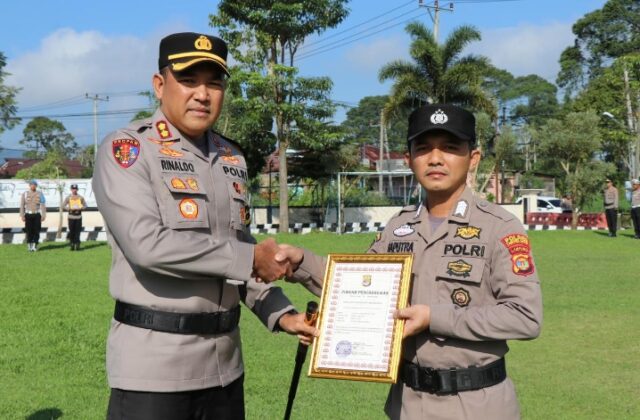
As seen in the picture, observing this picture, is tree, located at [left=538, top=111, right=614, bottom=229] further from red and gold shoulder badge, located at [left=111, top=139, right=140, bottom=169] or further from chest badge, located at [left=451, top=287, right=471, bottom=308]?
red and gold shoulder badge, located at [left=111, top=139, right=140, bottom=169]

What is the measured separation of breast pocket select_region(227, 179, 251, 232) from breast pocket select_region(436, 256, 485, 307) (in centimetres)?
82

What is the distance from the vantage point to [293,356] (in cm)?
662

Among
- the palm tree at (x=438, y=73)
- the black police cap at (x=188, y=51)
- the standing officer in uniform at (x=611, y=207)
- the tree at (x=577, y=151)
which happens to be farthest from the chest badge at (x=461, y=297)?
the tree at (x=577, y=151)

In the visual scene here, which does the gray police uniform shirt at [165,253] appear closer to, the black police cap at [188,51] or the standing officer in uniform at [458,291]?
the black police cap at [188,51]

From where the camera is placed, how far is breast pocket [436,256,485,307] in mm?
2627

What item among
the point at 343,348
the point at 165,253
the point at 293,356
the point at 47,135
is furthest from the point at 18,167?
the point at 343,348

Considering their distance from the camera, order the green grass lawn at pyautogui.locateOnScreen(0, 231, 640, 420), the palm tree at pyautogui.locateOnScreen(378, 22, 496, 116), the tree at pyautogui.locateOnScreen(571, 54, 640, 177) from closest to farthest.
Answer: the green grass lawn at pyautogui.locateOnScreen(0, 231, 640, 420) < the palm tree at pyautogui.locateOnScreen(378, 22, 496, 116) < the tree at pyautogui.locateOnScreen(571, 54, 640, 177)

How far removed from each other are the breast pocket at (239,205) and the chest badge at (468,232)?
33.6 inches

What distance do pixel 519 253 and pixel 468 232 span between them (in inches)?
8.2

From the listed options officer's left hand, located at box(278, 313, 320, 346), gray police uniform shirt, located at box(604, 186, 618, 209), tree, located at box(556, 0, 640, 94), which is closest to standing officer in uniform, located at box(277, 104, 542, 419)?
officer's left hand, located at box(278, 313, 320, 346)

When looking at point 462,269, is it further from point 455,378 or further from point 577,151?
point 577,151

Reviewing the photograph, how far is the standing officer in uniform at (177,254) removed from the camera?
2609 millimetres

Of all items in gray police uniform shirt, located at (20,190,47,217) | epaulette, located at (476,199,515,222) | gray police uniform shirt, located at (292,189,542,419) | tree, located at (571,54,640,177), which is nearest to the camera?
gray police uniform shirt, located at (292,189,542,419)

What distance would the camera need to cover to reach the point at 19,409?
17.0 ft
